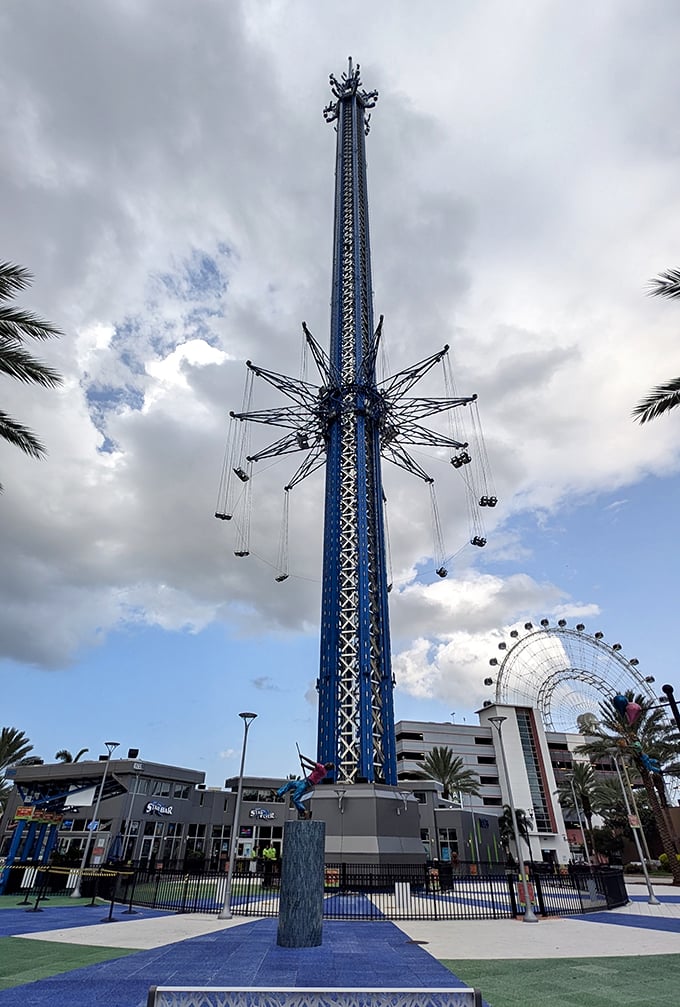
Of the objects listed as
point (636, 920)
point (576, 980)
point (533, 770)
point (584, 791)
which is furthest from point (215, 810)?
point (576, 980)

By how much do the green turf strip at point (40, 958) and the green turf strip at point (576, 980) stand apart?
283 inches

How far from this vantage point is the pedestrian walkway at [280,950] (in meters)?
9.59

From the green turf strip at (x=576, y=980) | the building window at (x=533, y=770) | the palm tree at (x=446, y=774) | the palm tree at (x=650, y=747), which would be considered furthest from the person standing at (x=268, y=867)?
the building window at (x=533, y=770)

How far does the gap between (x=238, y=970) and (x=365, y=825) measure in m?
Result: 18.7

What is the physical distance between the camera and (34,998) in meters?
8.65

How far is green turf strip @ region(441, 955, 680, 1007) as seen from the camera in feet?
29.2

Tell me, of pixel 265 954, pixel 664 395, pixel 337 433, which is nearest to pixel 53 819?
pixel 265 954

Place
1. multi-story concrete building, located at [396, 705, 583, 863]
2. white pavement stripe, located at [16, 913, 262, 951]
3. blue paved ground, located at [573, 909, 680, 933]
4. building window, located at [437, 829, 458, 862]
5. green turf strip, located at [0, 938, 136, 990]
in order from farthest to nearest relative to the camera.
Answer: multi-story concrete building, located at [396, 705, 583, 863], building window, located at [437, 829, 458, 862], blue paved ground, located at [573, 909, 680, 933], white pavement stripe, located at [16, 913, 262, 951], green turf strip, located at [0, 938, 136, 990]

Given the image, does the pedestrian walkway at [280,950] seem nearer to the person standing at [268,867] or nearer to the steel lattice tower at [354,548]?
the person standing at [268,867]

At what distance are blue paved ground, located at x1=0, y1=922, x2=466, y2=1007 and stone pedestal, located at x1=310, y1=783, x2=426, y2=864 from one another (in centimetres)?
1393

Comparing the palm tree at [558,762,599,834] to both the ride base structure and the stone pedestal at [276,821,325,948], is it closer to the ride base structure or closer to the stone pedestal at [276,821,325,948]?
the ride base structure

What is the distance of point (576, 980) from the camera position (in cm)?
1020

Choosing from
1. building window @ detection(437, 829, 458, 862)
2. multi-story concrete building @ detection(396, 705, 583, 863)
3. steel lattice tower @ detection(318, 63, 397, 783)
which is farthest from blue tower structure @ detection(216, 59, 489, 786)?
multi-story concrete building @ detection(396, 705, 583, 863)

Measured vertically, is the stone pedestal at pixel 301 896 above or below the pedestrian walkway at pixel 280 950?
above
